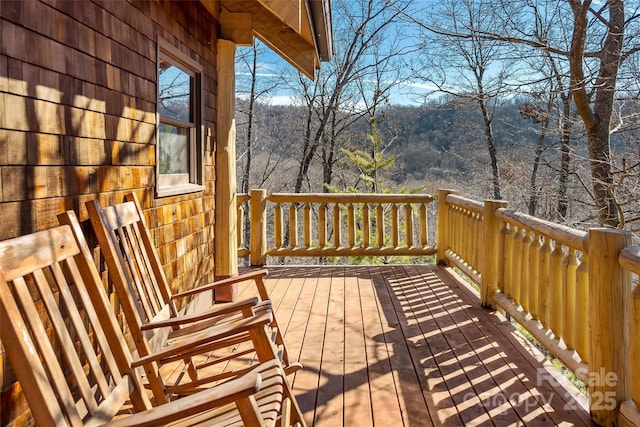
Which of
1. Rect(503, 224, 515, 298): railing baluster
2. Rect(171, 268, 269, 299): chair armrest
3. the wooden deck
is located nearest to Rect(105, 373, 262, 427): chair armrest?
the wooden deck

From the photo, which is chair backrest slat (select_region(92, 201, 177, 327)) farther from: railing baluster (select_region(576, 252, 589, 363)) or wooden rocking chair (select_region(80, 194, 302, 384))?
railing baluster (select_region(576, 252, 589, 363))

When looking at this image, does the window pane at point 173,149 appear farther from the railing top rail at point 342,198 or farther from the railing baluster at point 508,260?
the railing baluster at point 508,260

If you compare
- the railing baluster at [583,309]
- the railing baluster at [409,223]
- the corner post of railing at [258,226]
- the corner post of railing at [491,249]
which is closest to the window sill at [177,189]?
the corner post of railing at [258,226]

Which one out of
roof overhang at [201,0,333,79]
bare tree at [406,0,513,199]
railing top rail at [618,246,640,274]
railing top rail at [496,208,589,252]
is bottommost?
railing top rail at [618,246,640,274]

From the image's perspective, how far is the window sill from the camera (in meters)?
3.09

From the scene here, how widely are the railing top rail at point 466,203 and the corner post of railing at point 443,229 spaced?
13 cm

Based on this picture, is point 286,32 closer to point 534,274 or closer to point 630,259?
point 534,274

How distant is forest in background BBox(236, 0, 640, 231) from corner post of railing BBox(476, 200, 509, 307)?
3705mm

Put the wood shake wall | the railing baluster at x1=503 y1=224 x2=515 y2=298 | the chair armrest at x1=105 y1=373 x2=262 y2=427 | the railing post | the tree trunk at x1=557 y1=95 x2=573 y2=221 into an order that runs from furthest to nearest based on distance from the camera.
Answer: the tree trunk at x1=557 y1=95 x2=573 y2=221, the railing post, the railing baluster at x1=503 y1=224 x2=515 y2=298, the wood shake wall, the chair armrest at x1=105 y1=373 x2=262 y2=427

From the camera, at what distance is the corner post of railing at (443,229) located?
5.68m

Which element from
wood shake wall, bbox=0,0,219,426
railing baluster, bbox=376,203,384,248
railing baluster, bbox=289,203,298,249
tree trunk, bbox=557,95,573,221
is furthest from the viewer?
tree trunk, bbox=557,95,573,221


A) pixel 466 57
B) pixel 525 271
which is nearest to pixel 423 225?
pixel 525 271

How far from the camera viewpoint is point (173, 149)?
3.51 meters

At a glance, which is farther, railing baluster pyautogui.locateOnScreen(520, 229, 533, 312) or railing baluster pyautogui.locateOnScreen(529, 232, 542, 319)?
railing baluster pyautogui.locateOnScreen(520, 229, 533, 312)
